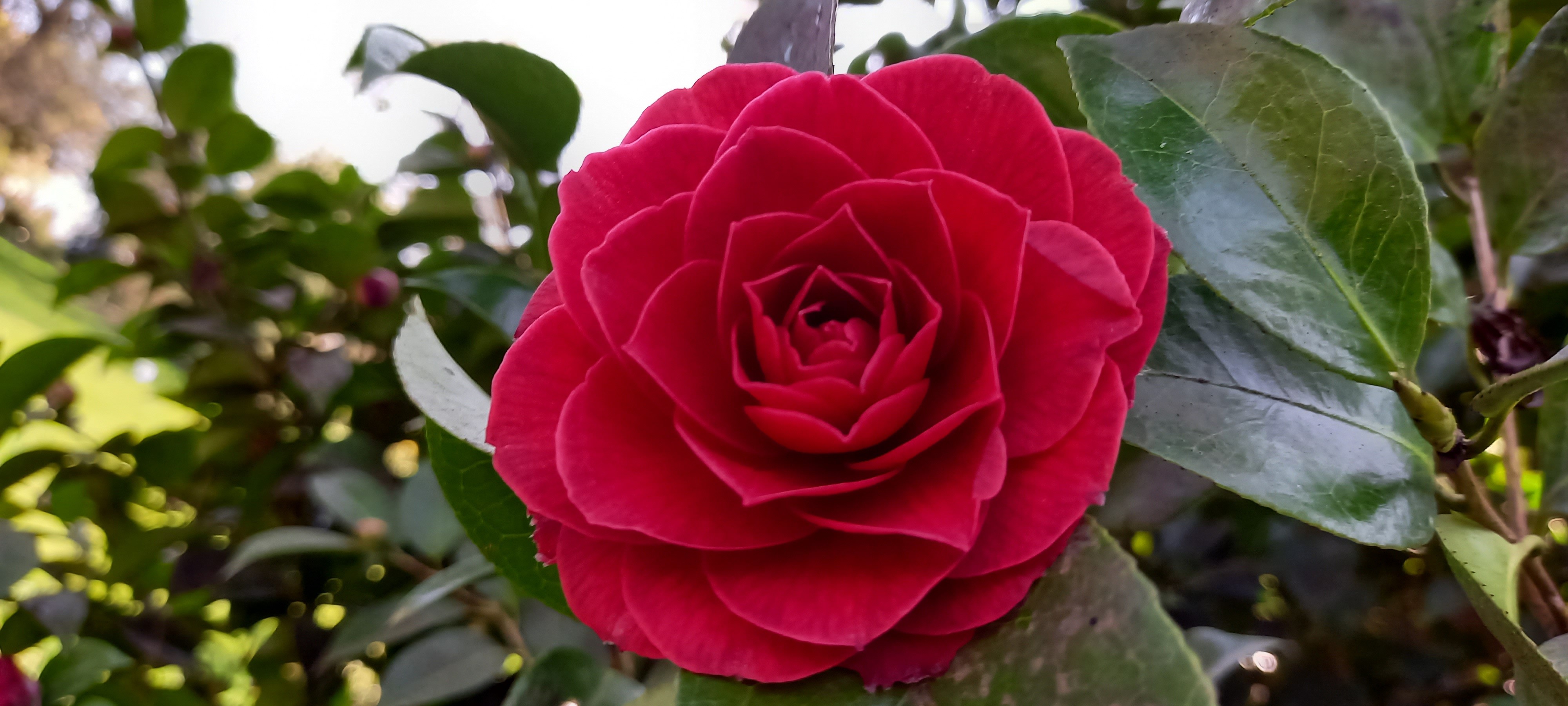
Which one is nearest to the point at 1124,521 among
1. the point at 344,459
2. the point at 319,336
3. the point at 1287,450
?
the point at 1287,450

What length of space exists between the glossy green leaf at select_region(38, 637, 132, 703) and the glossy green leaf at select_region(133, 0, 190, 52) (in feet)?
2.18

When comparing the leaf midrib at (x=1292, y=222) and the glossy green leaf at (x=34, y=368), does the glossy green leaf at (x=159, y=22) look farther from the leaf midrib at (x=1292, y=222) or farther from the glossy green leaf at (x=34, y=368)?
the leaf midrib at (x=1292, y=222)

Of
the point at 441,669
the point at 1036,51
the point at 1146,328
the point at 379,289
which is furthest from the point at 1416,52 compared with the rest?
the point at 379,289

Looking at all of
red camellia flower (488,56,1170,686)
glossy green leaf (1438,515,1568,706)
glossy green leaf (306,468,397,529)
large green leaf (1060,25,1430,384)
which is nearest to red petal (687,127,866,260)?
red camellia flower (488,56,1170,686)

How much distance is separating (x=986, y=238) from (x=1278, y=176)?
136 millimetres

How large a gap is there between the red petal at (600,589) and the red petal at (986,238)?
131 mm

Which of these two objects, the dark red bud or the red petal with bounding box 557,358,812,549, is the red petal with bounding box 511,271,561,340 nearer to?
the red petal with bounding box 557,358,812,549

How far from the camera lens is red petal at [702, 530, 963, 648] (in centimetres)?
22

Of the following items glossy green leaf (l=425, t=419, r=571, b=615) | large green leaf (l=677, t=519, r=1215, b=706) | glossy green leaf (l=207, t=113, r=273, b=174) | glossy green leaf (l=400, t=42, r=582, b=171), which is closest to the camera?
large green leaf (l=677, t=519, r=1215, b=706)

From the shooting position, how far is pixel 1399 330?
0.97ft

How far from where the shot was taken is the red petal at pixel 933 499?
214 mm

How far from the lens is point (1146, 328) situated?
24 centimetres

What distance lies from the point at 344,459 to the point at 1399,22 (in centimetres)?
91

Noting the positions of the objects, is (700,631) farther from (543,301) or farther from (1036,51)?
(1036,51)
